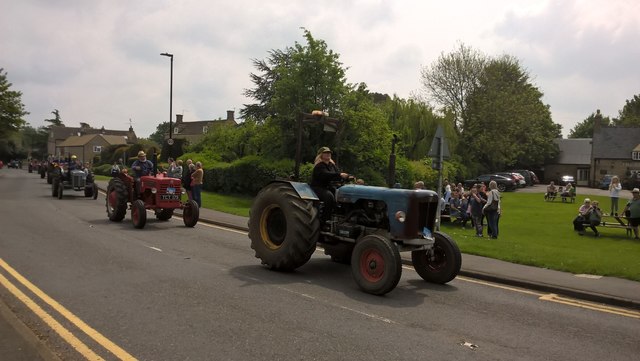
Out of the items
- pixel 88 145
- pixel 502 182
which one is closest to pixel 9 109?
pixel 502 182

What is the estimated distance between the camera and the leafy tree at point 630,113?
8044 cm

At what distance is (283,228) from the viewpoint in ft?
28.1

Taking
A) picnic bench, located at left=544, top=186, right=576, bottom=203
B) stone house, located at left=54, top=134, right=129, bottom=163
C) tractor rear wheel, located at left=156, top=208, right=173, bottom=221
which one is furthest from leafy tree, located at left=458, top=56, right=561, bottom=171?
stone house, located at left=54, top=134, right=129, bottom=163

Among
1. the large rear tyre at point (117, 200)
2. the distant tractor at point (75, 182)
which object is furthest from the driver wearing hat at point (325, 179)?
the distant tractor at point (75, 182)

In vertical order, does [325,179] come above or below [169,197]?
above

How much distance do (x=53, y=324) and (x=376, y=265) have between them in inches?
156

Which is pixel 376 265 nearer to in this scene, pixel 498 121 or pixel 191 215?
pixel 191 215

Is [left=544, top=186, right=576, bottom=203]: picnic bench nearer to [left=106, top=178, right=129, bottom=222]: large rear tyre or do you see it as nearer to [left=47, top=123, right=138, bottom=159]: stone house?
[left=106, top=178, right=129, bottom=222]: large rear tyre

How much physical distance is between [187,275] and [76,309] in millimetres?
2100

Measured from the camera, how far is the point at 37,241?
10.4 metres

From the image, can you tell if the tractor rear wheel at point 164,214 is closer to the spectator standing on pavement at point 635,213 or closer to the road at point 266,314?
the road at point 266,314

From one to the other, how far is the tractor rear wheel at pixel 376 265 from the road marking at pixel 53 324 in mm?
3621

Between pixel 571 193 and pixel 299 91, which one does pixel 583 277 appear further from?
pixel 571 193

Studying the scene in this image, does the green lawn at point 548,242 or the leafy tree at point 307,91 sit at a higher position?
the leafy tree at point 307,91
